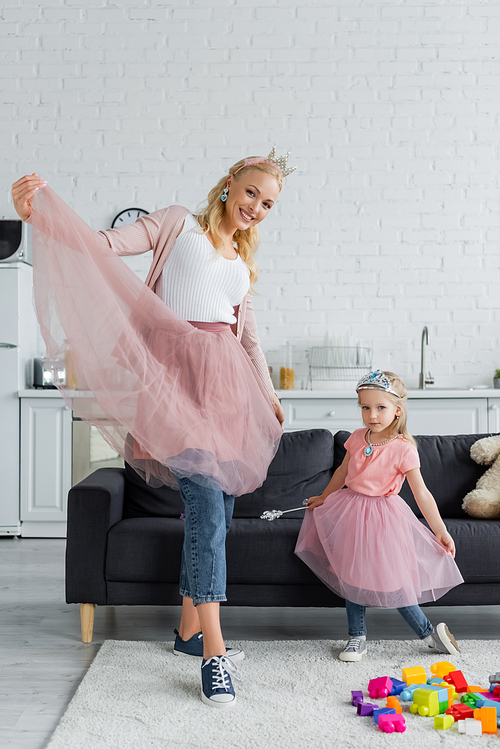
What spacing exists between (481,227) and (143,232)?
3192 mm

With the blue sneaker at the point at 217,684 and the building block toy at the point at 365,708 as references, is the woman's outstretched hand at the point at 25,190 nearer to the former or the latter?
the blue sneaker at the point at 217,684

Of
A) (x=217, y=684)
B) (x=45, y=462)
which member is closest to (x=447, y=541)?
(x=217, y=684)

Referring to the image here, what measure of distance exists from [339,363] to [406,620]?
2.36 meters

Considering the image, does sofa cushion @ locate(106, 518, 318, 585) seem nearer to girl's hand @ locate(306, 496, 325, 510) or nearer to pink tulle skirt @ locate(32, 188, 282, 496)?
girl's hand @ locate(306, 496, 325, 510)

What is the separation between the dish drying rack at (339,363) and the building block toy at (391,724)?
107 inches

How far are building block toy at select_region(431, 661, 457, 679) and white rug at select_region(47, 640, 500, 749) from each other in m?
0.08

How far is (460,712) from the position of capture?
5.17ft

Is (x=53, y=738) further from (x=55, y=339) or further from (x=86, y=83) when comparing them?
(x=86, y=83)

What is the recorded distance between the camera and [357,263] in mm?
4316

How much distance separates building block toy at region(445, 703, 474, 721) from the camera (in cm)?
157

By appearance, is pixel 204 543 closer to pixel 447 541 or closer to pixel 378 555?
pixel 378 555

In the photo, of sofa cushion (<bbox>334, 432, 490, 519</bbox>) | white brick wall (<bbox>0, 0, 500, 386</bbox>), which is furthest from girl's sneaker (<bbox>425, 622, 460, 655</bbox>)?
white brick wall (<bbox>0, 0, 500, 386</bbox>)

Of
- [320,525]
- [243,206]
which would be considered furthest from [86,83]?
[320,525]

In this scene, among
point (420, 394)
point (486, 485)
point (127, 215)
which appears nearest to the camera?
point (486, 485)
